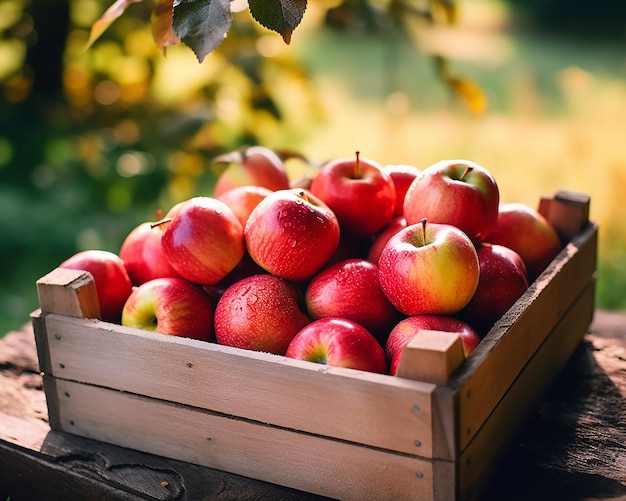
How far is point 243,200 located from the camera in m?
1.41

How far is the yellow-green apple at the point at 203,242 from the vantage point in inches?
50.4

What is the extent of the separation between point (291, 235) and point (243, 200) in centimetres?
21

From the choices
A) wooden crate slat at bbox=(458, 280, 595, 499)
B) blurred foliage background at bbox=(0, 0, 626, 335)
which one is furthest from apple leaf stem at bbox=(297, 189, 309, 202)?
blurred foliage background at bbox=(0, 0, 626, 335)

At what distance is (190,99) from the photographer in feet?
10.6

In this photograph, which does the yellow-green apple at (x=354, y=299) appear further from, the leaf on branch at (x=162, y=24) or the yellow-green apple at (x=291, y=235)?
the leaf on branch at (x=162, y=24)

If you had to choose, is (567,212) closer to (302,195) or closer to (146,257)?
(302,195)

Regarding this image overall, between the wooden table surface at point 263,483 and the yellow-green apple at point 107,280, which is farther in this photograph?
the yellow-green apple at point 107,280

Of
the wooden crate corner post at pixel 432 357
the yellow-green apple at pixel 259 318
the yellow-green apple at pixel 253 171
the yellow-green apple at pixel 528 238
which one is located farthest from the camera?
the yellow-green apple at pixel 253 171

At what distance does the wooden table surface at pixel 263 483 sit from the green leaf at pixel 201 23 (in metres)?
0.63

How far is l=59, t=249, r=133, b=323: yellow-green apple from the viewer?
1359 millimetres

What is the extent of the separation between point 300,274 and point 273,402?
0.87 feet

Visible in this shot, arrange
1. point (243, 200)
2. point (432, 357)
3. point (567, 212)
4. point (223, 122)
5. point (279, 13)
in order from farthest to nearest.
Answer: point (223, 122)
point (567, 212)
point (243, 200)
point (279, 13)
point (432, 357)

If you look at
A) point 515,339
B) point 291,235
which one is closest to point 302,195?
point 291,235

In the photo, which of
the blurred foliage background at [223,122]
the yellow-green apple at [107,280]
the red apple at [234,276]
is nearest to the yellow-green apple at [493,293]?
the red apple at [234,276]
